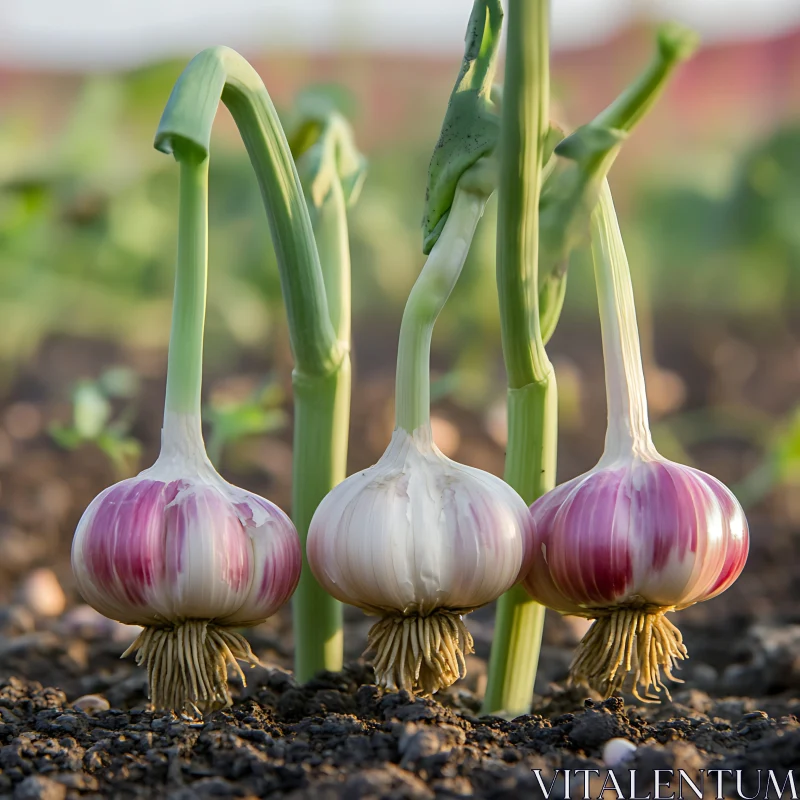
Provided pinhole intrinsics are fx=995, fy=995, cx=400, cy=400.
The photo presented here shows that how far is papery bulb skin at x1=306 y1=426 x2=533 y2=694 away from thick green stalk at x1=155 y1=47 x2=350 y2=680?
155 millimetres

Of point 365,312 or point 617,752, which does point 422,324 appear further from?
point 365,312

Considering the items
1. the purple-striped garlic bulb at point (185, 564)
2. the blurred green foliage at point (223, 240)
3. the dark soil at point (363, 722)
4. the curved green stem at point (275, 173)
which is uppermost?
the blurred green foliage at point (223, 240)

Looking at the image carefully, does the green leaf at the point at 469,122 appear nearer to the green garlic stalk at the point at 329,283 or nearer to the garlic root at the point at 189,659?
the green garlic stalk at the point at 329,283

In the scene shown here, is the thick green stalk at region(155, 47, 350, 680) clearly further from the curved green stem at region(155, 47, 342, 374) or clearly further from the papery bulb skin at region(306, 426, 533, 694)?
the papery bulb skin at region(306, 426, 533, 694)

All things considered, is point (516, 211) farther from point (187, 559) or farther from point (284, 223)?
point (187, 559)

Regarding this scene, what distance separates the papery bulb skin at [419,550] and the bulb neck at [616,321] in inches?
5.5

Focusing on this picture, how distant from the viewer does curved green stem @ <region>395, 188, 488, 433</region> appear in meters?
0.80

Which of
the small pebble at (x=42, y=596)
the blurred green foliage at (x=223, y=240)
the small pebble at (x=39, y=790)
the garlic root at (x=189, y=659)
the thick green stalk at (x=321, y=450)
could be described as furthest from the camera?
the blurred green foliage at (x=223, y=240)

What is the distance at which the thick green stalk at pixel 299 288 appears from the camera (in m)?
0.77

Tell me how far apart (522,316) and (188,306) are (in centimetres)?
27

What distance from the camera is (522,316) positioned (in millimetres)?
818

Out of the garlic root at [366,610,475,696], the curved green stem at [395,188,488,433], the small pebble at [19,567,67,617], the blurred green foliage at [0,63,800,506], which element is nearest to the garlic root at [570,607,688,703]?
the garlic root at [366,610,475,696]

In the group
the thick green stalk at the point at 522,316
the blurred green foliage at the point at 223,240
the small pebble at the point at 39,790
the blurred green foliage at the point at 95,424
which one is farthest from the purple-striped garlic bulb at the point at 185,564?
the blurred green foliage at the point at 223,240

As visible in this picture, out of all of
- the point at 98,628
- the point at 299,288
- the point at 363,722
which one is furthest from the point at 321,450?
the point at 98,628
